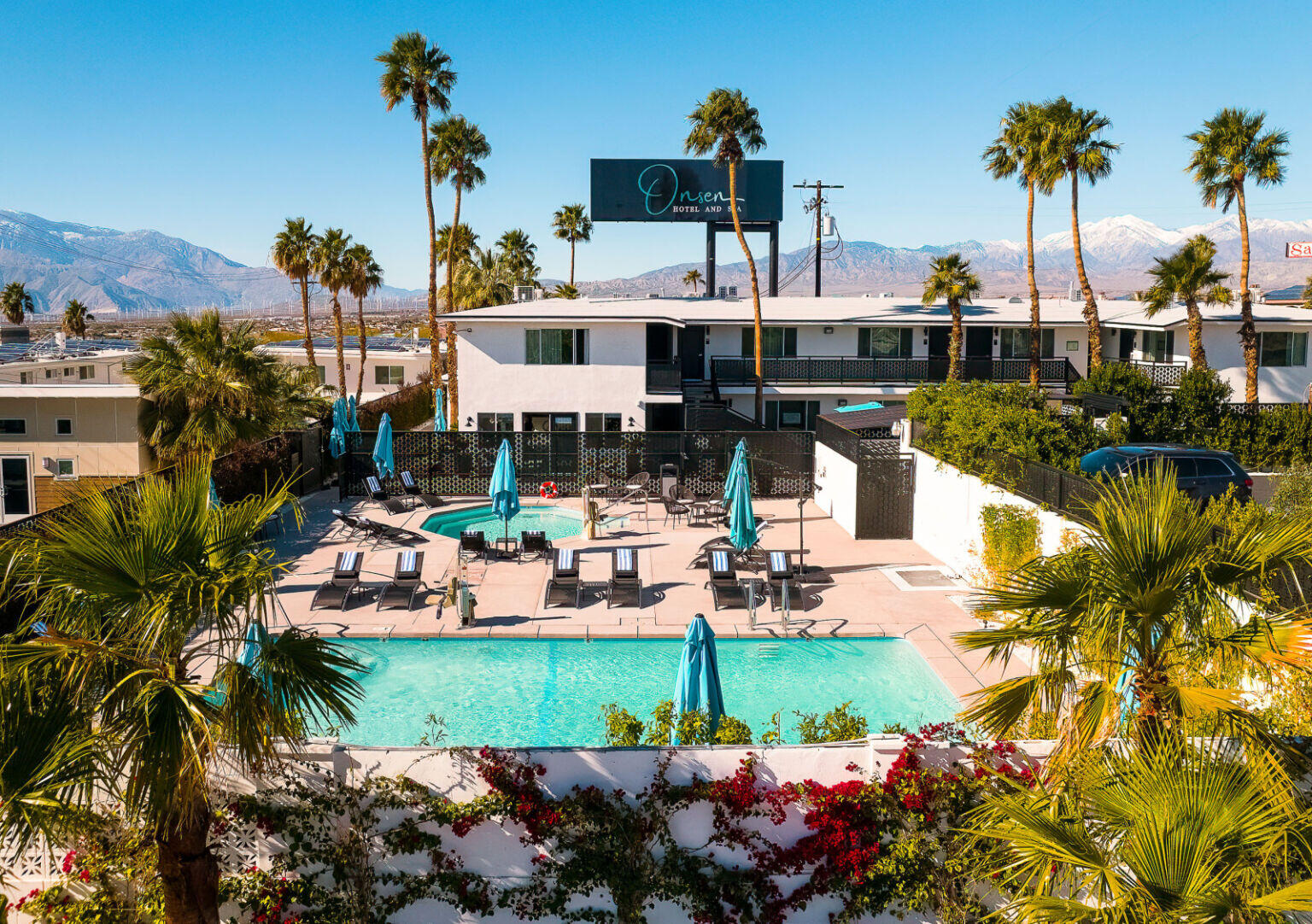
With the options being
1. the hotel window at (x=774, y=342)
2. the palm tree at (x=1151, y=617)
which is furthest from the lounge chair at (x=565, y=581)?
the hotel window at (x=774, y=342)

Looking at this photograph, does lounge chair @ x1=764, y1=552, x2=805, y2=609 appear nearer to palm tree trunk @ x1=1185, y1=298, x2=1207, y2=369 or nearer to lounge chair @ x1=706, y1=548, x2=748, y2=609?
lounge chair @ x1=706, y1=548, x2=748, y2=609

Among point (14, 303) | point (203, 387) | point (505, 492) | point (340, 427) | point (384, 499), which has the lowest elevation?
point (384, 499)

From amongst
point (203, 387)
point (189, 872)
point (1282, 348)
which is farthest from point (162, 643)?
point (1282, 348)

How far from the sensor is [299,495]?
26344 mm

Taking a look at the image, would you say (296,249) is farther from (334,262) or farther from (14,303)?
(14,303)

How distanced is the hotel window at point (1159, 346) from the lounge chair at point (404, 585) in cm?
2927

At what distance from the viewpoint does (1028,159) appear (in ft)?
99.6

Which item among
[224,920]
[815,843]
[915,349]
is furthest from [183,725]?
[915,349]

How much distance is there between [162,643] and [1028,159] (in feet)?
98.1

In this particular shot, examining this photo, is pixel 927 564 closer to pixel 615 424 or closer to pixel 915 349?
pixel 615 424

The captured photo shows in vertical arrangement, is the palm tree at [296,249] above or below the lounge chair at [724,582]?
above

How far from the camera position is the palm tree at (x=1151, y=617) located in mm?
6121

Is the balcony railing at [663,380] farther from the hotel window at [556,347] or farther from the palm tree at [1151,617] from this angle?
the palm tree at [1151,617]

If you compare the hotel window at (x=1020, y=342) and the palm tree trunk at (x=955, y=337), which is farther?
the hotel window at (x=1020, y=342)
